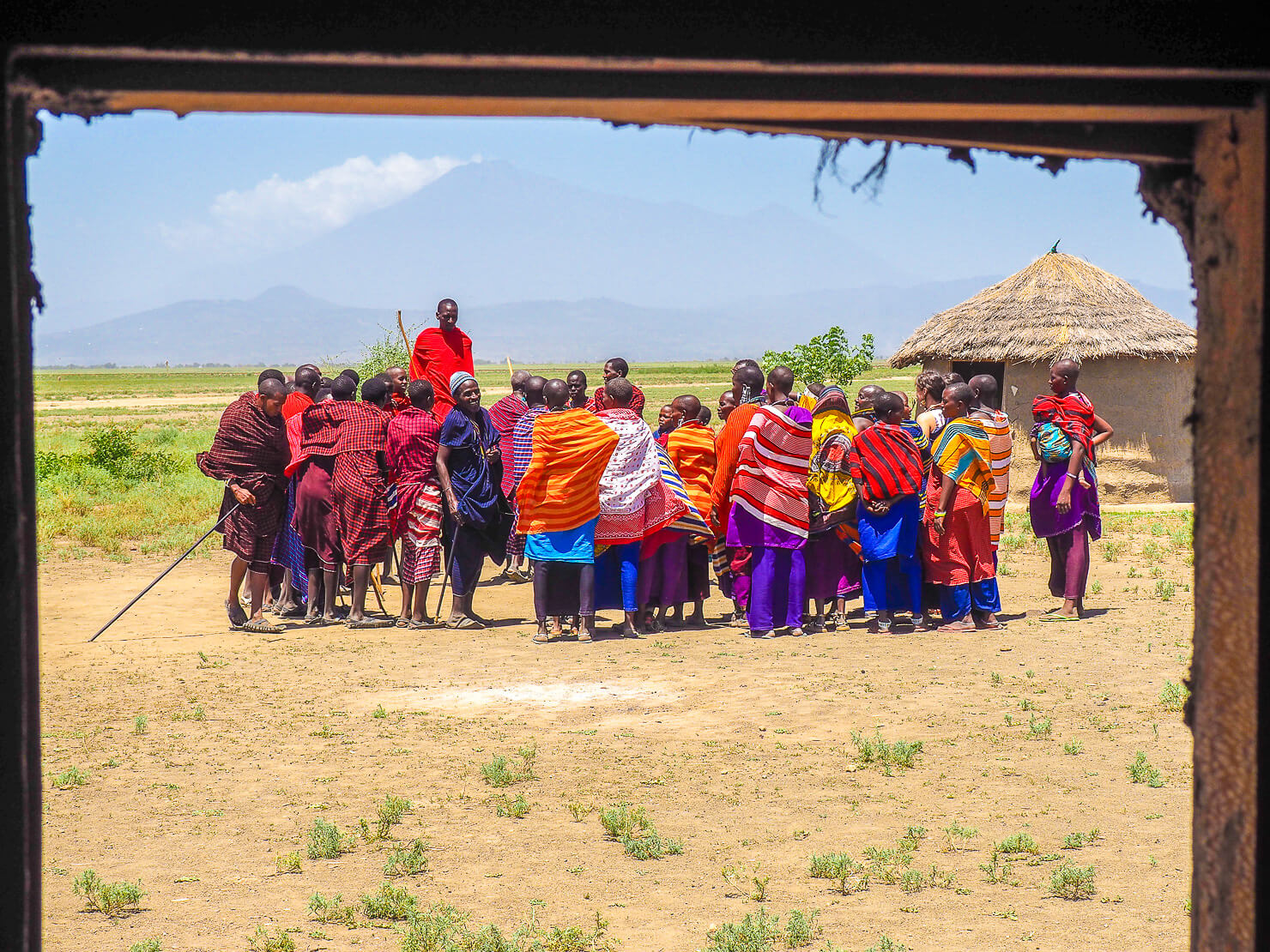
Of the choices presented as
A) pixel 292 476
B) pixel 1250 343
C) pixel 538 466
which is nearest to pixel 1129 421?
pixel 538 466

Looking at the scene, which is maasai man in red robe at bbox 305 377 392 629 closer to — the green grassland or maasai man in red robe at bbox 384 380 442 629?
maasai man in red robe at bbox 384 380 442 629

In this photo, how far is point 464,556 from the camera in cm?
992

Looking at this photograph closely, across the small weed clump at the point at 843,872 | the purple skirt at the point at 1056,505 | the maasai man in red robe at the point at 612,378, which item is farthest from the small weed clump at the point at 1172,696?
the maasai man in red robe at the point at 612,378

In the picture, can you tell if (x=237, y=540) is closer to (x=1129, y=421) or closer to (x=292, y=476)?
(x=292, y=476)

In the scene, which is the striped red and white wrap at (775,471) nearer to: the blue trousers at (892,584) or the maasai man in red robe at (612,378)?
the blue trousers at (892,584)

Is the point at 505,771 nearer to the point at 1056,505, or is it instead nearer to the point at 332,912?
the point at 332,912

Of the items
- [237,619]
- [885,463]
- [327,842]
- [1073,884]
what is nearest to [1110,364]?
[885,463]

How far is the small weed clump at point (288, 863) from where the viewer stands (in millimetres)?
4996

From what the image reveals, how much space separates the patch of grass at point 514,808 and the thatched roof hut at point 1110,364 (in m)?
12.0

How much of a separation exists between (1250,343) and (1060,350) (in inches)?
575

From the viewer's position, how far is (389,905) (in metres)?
4.58

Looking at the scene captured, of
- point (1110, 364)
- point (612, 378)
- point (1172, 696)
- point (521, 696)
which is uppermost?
point (1110, 364)

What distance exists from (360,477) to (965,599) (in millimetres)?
4962

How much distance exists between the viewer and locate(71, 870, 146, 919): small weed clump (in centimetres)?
459
